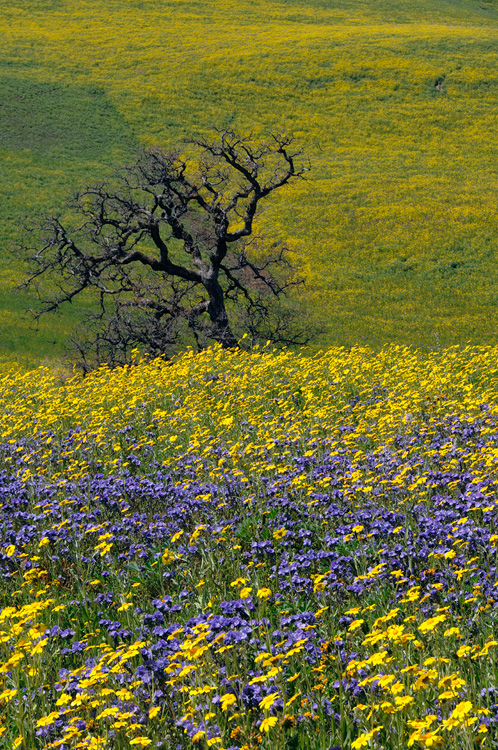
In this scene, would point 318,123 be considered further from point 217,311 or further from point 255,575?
point 255,575

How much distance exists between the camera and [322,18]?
79.8 metres

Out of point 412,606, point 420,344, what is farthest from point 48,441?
point 420,344

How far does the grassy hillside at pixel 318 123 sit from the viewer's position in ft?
91.6

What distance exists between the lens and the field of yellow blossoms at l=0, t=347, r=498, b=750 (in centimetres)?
317

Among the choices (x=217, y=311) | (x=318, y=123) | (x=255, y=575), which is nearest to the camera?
(x=255, y=575)

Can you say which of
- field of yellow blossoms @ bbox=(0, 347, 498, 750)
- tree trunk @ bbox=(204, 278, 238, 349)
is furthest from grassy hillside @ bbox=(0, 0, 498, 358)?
field of yellow blossoms @ bbox=(0, 347, 498, 750)

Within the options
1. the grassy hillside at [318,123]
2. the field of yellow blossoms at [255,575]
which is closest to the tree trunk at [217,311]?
the grassy hillside at [318,123]

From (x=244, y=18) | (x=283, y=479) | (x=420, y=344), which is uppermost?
Result: (x=244, y=18)

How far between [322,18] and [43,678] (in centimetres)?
8749

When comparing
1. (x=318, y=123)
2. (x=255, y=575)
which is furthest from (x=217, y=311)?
(x=318, y=123)

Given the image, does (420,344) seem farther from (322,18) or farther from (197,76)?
(322,18)

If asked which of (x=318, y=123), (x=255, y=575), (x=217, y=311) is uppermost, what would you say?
(x=318, y=123)

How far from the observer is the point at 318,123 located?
50.2 meters

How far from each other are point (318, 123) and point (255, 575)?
49.9 meters
